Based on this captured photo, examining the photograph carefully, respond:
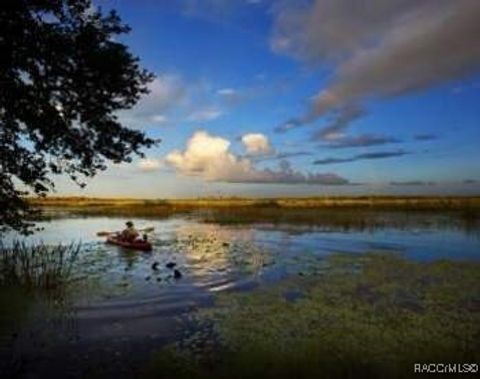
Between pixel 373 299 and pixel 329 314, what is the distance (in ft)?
8.67

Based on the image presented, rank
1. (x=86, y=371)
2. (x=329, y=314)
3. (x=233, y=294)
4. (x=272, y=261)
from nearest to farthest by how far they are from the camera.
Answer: (x=86, y=371), (x=329, y=314), (x=233, y=294), (x=272, y=261)

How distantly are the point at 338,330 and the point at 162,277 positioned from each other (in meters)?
10.9

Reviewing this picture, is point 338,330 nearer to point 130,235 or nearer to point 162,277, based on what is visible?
point 162,277

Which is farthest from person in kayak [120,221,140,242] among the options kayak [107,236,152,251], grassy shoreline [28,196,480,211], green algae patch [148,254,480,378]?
grassy shoreline [28,196,480,211]

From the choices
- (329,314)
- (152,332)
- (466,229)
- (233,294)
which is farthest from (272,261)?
(466,229)

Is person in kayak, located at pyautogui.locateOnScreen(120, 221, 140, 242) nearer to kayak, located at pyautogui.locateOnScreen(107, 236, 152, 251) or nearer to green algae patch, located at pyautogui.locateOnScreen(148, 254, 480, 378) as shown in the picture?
kayak, located at pyautogui.locateOnScreen(107, 236, 152, 251)

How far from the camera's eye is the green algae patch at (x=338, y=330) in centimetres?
1065

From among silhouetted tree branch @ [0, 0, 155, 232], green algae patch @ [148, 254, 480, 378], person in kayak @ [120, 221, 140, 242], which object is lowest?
green algae patch @ [148, 254, 480, 378]

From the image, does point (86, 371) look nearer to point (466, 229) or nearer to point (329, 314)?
point (329, 314)

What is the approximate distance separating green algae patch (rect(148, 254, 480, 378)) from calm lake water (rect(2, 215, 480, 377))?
4.13ft

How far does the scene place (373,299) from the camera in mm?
17188

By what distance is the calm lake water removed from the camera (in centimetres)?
1248

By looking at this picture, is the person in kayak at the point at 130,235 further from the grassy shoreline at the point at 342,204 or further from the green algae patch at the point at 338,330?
the grassy shoreline at the point at 342,204

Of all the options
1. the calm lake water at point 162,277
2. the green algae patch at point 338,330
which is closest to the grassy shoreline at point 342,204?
the calm lake water at point 162,277
